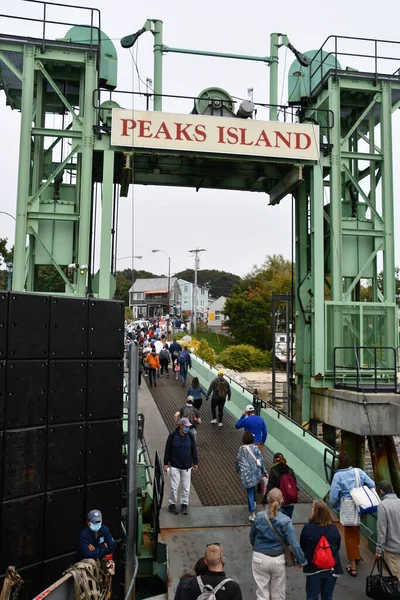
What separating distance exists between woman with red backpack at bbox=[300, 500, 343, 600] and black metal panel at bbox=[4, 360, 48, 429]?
118 inches

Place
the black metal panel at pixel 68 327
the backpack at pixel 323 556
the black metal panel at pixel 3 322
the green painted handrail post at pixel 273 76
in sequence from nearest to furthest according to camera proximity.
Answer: the black metal panel at pixel 3 322
the backpack at pixel 323 556
the black metal panel at pixel 68 327
the green painted handrail post at pixel 273 76

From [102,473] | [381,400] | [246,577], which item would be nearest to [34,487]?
[102,473]

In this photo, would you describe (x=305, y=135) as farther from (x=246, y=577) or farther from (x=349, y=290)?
(x=246, y=577)

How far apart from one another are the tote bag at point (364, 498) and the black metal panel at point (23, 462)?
12.8 feet

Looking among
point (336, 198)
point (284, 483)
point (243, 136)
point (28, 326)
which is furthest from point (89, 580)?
point (336, 198)

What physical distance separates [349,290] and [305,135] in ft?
14.3

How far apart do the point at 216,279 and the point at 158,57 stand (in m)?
138

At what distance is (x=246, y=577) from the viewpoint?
6719 millimetres

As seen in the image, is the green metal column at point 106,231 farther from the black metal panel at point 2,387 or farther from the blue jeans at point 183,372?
the black metal panel at point 2,387

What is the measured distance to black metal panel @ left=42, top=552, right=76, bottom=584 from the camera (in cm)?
519

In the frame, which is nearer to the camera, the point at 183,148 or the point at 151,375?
the point at 183,148

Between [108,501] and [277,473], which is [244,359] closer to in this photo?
[277,473]

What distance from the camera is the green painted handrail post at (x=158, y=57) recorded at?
1445cm

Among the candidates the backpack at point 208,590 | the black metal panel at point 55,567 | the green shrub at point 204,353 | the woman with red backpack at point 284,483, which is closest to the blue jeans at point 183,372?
the woman with red backpack at point 284,483
